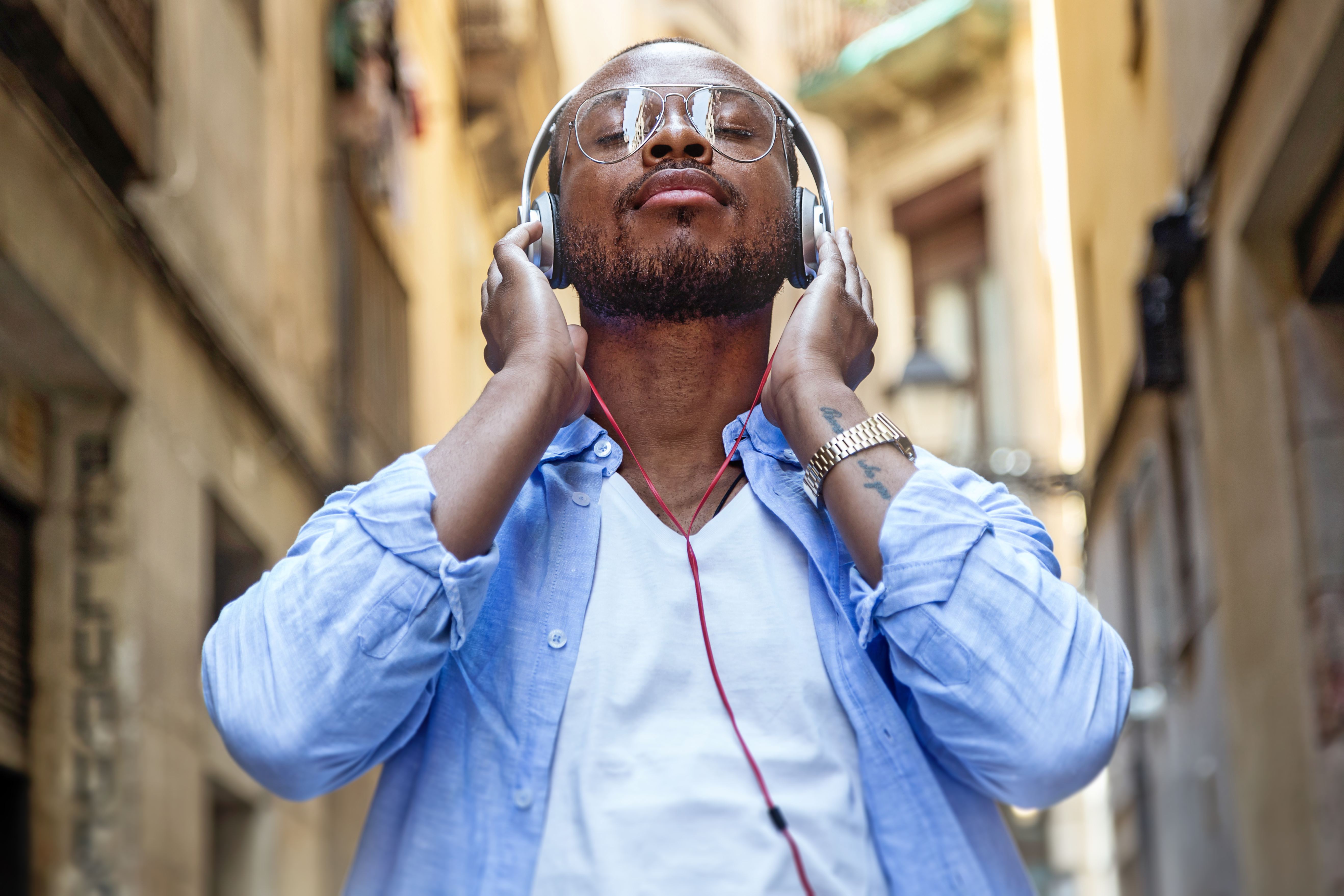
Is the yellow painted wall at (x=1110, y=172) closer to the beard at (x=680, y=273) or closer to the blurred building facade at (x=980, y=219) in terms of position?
the blurred building facade at (x=980, y=219)

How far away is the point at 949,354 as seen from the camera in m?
15.8

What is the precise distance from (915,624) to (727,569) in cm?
30

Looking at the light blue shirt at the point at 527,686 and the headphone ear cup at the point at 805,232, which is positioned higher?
the headphone ear cup at the point at 805,232

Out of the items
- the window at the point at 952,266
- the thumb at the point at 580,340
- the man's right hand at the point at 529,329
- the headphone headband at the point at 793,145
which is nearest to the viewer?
the man's right hand at the point at 529,329

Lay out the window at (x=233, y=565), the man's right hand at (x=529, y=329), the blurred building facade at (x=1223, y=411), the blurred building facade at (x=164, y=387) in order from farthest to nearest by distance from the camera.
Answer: the window at (x=233, y=565) < the blurred building facade at (x=164, y=387) < the blurred building facade at (x=1223, y=411) < the man's right hand at (x=529, y=329)

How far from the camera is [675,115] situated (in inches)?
93.4

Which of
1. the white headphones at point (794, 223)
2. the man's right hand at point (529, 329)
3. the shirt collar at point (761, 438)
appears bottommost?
the shirt collar at point (761, 438)

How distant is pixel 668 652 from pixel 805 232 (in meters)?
0.68

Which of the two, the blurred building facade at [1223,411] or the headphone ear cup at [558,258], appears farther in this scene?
the blurred building facade at [1223,411]

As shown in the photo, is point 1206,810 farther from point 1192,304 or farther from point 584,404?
point 584,404

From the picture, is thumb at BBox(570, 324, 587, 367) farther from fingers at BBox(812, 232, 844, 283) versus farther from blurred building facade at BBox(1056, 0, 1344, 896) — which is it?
blurred building facade at BBox(1056, 0, 1344, 896)

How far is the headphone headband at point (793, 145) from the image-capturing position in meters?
2.53

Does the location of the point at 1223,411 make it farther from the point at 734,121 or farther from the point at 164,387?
the point at 734,121

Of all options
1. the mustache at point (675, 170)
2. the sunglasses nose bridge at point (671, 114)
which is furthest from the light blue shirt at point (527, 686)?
the sunglasses nose bridge at point (671, 114)
